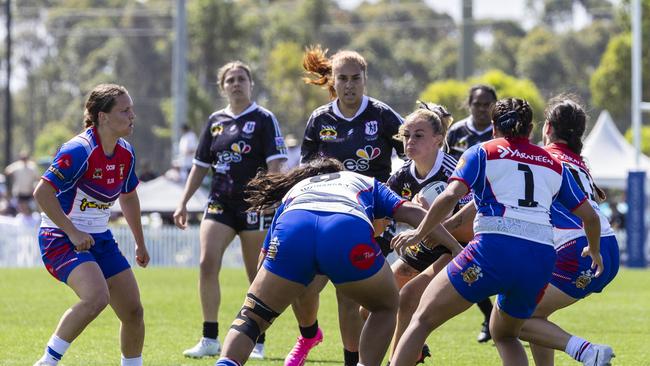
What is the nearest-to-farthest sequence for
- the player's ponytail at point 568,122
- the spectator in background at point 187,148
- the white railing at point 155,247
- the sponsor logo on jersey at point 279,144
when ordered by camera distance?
the player's ponytail at point 568,122
the sponsor logo on jersey at point 279,144
the white railing at point 155,247
the spectator in background at point 187,148

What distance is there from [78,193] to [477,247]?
2676mm

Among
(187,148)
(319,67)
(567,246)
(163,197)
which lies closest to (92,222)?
(319,67)

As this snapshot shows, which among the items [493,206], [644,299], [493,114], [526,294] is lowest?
[644,299]

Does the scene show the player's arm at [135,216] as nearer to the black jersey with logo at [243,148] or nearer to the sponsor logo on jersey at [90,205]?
the sponsor logo on jersey at [90,205]

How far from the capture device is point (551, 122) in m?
7.86

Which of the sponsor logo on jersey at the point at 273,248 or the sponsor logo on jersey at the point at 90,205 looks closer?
the sponsor logo on jersey at the point at 273,248

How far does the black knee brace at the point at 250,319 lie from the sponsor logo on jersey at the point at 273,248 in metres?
0.25

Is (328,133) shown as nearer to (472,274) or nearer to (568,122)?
(568,122)

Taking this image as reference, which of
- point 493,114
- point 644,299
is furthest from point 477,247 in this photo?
point 644,299

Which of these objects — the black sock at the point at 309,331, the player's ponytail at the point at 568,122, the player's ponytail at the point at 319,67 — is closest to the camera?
the player's ponytail at the point at 568,122

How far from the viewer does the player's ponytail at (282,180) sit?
284 inches

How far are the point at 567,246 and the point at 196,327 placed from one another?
5228 millimetres

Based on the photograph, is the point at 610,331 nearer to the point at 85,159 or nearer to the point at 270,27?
the point at 85,159

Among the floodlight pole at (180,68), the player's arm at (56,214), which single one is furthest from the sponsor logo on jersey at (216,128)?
the floodlight pole at (180,68)
